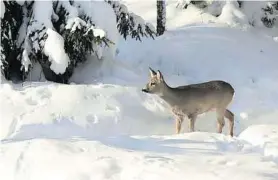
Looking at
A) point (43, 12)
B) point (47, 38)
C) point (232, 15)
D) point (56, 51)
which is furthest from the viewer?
point (232, 15)

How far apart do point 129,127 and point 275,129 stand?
2.81m

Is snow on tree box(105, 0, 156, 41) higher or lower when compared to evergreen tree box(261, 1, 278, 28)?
lower

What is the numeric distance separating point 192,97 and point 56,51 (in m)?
2.41

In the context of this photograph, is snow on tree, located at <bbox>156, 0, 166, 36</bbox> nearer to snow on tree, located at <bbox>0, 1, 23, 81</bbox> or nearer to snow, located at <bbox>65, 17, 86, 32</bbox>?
snow, located at <bbox>65, 17, 86, 32</bbox>

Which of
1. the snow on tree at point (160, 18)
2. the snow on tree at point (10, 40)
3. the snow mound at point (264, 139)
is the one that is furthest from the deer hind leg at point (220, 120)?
the snow on tree at point (160, 18)

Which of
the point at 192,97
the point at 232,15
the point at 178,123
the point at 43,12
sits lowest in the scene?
the point at 178,123

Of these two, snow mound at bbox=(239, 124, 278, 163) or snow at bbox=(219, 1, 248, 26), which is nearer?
snow mound at bbox=(239, 124, 278, 163)

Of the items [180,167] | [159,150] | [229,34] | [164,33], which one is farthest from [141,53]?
[180,167]

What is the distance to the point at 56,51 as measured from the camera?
1016 centimetres

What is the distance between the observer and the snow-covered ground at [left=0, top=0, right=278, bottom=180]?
546 cm

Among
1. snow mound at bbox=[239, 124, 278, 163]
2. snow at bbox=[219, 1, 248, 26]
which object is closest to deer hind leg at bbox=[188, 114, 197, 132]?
snow mound at bbox=[239, 124, 278, 163]

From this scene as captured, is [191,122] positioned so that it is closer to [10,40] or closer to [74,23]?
[74,23]

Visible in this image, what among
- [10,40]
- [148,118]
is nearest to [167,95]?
[148,118]

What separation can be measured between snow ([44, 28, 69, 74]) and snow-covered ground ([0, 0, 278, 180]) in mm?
330
